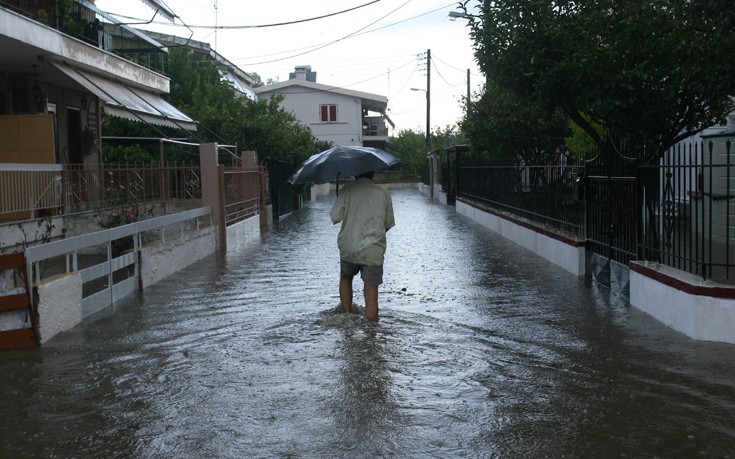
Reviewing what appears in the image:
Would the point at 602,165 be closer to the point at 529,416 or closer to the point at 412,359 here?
the point at 412,359

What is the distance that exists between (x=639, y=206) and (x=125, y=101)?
13.5 m

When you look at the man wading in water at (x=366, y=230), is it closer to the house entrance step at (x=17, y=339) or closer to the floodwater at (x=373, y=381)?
the floodwater at (x=373, y=381)

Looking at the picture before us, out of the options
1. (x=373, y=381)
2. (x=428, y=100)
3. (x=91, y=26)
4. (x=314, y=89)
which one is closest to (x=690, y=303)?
(x=373, y=381)

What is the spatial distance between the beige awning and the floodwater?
8.44 metres

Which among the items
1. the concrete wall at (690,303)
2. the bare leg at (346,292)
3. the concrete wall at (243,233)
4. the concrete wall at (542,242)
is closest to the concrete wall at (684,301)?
the concrete wall at (690,303)

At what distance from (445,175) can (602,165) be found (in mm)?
31182

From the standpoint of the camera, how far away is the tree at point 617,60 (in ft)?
34.1

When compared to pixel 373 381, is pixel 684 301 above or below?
above

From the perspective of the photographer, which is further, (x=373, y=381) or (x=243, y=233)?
(x=243, y=233)

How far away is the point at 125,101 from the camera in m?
19.6

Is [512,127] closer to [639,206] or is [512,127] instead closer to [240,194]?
[240,194]

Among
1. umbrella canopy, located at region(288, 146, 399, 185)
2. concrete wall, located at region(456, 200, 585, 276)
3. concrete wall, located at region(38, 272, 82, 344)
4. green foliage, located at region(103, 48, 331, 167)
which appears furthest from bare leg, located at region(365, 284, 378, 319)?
green foliage, located at region(103, 48, 331, 167)

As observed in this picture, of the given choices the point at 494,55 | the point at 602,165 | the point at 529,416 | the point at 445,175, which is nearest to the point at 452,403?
the point at 529,416

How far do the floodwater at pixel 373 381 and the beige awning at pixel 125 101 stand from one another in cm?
844
